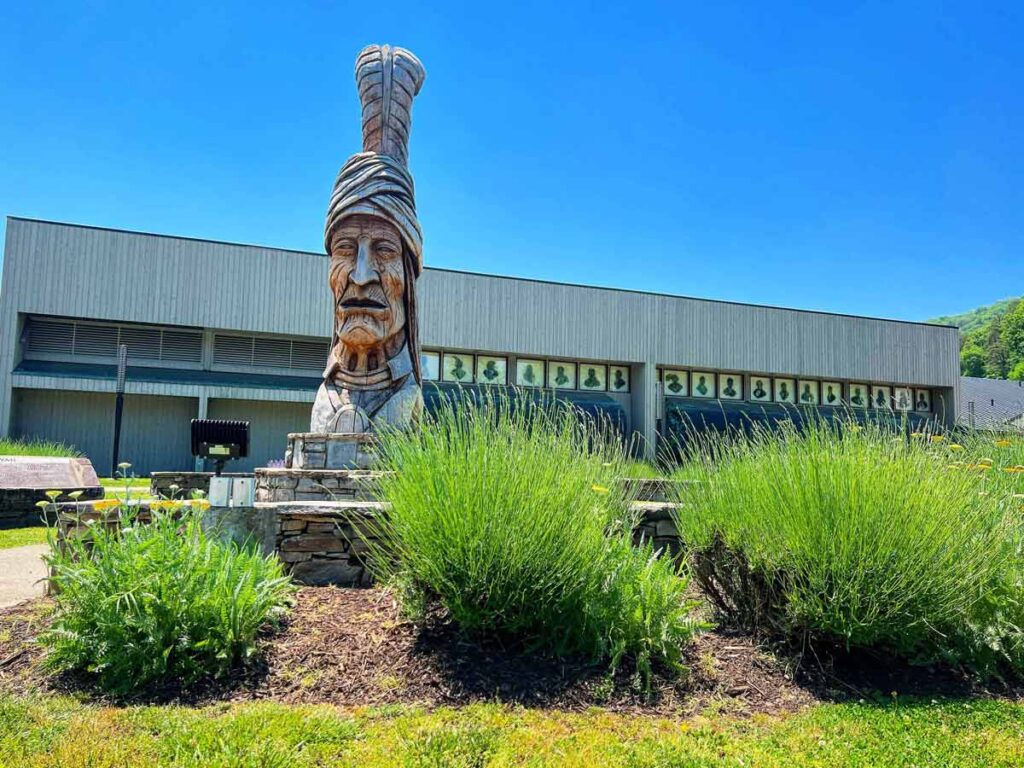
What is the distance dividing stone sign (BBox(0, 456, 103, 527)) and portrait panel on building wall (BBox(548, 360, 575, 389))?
17.4 meters

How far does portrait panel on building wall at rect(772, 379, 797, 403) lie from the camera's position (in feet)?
95.0

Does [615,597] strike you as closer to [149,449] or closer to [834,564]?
[834,564]

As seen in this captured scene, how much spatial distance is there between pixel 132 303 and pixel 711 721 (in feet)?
76.3

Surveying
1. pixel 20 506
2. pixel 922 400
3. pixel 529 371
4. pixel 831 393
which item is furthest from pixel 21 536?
pixel 922 400

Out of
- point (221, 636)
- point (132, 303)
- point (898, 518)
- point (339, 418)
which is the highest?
point (132, 303)

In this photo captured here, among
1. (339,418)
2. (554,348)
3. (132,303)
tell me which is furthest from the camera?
(554,348)

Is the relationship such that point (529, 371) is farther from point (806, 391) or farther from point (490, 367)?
point (806, 391)

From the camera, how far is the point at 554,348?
2586 cm

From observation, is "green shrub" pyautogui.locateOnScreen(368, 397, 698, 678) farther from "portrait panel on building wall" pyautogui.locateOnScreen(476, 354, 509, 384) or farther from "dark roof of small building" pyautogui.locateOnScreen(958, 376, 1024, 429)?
"dark roof of small building" pyautogui.locateOnScreen(958, 376, 1024, 429)

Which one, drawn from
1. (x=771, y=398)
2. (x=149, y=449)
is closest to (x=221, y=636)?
(x=149, y=449)

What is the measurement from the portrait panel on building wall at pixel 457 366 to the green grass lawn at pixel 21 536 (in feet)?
52.4

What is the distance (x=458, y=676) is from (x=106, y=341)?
22896 mm

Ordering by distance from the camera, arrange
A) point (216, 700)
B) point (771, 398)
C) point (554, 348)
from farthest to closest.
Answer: point (771, 398) < point (554, 348) < point (216, 700)

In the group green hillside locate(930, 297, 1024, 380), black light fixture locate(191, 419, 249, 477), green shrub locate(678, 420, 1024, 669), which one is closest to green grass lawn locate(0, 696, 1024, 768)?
green shrub locate(678, 420, 1024, 669)
